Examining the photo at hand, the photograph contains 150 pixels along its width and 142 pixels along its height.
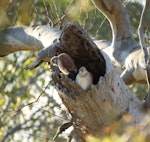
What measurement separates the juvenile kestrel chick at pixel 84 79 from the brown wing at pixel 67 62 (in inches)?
3.0

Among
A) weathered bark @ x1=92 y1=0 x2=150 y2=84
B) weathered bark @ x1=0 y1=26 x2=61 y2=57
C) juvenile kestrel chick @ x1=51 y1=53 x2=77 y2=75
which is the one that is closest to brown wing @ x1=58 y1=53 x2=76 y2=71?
juvenile kestrel chick @ x1=51 y1=53 x2=77 y2=75

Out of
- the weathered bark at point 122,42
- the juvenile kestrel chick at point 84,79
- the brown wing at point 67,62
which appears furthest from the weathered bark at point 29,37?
the juvenile kestrel chick at point 84,79

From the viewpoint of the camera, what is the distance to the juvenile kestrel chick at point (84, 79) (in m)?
2.50

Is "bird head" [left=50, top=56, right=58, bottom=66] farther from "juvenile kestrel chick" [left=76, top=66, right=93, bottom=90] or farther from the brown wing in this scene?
"juvenile kestrel chick" [left=76, top=66, right=93, bottom=90]

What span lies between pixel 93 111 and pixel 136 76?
2.62 feet

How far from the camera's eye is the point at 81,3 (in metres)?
4.56

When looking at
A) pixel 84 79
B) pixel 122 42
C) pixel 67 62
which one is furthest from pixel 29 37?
pixel 84 79

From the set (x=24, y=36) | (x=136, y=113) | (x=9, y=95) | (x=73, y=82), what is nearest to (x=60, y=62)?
(x=73, y=82)

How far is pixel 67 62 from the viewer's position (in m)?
2.67

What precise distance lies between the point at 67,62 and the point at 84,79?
176mm

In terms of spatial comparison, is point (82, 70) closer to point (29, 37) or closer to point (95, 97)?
point (95, 97)

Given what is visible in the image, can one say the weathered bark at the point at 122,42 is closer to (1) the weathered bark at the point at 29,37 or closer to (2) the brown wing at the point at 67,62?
(1) the weathered bark at the point at 29,37

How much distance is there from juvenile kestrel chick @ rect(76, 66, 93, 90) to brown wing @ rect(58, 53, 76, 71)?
0.08 m

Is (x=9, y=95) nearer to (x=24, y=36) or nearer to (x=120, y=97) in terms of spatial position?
(x=24, y=36)
